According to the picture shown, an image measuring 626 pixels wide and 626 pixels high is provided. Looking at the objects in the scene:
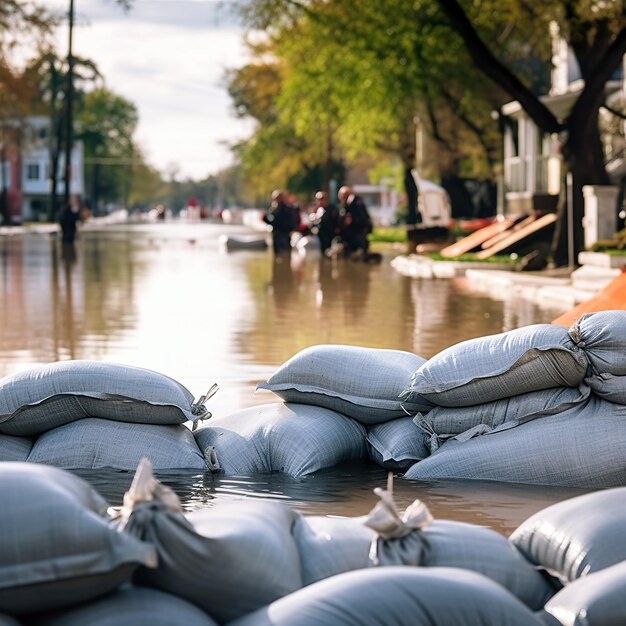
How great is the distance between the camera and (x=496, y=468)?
6.59 meters

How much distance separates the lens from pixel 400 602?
299 cm

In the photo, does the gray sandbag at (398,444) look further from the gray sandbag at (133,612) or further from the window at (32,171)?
the window at (32,171)

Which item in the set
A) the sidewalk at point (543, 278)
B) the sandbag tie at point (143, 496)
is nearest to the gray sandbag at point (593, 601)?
the sandbag tie at point (143, 496)

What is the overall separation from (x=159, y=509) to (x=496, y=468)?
139 inches

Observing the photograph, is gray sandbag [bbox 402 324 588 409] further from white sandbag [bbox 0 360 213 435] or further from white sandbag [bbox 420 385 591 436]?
white sandbag [bbox 0 360 213 435]

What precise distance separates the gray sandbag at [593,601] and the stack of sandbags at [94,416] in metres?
3.56

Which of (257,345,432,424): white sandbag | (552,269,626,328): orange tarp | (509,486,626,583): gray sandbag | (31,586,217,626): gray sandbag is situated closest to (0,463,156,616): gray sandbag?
(31,586,217,626): gray sandbag

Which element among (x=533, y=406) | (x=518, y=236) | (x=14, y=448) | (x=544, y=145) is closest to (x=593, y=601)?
(x=533, y=406)

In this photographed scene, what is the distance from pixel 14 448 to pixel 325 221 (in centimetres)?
3205

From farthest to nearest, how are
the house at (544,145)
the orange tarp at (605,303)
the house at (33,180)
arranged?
the house at (33,180) → the house at (544,145) → the orange tarp at (605,303)

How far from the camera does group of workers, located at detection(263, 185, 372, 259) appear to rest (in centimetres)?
3641

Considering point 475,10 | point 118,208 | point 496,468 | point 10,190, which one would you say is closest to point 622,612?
point 496,468

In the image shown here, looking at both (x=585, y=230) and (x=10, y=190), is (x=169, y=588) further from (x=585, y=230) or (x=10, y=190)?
(x=10, y=190)

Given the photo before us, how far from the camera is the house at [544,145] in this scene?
39188 millimetres
